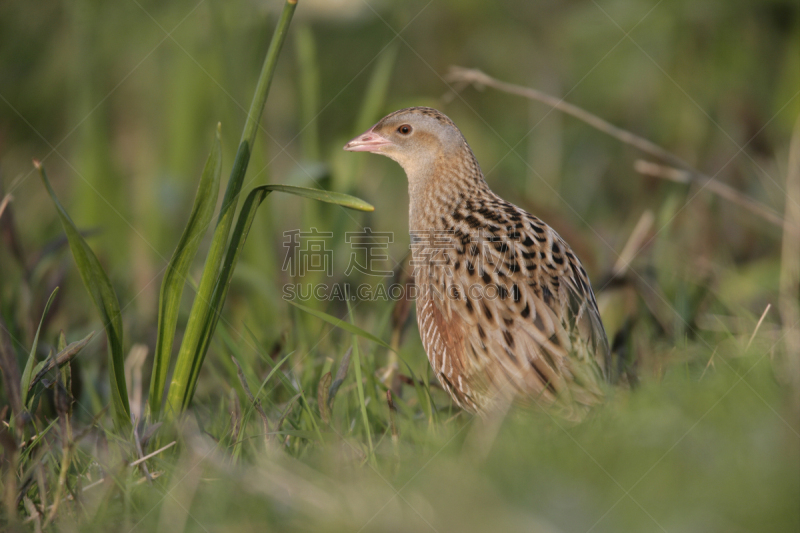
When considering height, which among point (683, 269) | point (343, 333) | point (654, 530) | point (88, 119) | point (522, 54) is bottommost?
point (343, 333)

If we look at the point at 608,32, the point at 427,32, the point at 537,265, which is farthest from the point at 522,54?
the point at 537,265

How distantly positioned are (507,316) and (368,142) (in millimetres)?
1391

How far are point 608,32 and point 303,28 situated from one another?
207 cm

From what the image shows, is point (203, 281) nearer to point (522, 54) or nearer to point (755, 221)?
point (755, 221)

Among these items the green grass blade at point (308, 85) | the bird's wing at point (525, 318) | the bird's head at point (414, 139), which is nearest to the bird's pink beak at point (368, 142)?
the bird's head at point (414, 139)

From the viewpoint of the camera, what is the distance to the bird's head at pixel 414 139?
3.02 metres

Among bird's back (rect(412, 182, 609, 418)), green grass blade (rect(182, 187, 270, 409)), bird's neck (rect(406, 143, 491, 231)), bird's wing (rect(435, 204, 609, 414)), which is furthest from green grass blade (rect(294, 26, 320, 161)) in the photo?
green grass blade (rect(182, 187, 270, 409))

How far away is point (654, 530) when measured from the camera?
0.96 metres

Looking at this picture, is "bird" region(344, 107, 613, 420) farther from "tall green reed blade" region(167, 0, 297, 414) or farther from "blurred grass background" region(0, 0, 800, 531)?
"tall green reed blade" region(167, 0, 297, 414)

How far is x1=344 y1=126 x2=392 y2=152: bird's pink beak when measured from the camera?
3217 millimetres

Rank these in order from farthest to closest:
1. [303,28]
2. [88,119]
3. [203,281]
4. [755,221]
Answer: [88,119] → [755,221] → [303,28] → [203,281]

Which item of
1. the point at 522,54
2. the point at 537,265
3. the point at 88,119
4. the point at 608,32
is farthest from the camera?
the point at 522,54

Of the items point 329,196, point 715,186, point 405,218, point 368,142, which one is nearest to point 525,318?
point 329,196

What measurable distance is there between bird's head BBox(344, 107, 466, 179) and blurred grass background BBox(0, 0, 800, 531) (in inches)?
5.2
